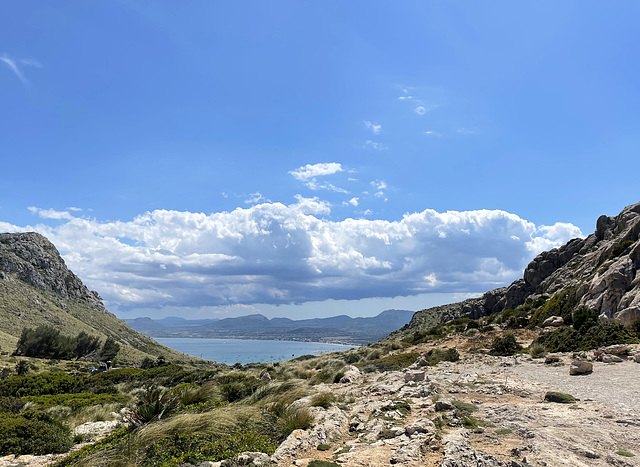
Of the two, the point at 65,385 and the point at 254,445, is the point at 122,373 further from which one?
the point at 254,445

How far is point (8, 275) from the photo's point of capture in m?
104

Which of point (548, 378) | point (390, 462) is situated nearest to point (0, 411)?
point (390, 462)

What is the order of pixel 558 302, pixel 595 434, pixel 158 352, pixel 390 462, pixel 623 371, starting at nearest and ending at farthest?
1. pixel 390 462
2. pixel 595 434
3. pixel 623 371
4. pixel 558 302
5. pixel 158 352

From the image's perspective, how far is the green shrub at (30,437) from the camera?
10.3 meters

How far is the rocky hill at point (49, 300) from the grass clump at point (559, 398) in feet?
249

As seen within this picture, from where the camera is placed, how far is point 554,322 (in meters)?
28.5

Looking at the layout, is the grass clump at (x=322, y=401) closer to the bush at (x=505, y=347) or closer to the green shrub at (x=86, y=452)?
the green shrub at (x=86, y=452)

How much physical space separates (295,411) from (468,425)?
4325 millimetres

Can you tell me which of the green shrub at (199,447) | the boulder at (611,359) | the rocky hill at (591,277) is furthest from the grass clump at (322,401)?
the rocky hill at (591,277)

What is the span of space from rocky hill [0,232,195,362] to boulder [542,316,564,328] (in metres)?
70.2

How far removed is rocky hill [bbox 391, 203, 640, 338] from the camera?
24847 millimetres

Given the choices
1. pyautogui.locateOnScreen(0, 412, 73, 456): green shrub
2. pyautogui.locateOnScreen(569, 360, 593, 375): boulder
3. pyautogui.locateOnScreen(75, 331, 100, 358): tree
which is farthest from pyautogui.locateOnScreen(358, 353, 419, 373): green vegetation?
pyautogui.locateOnScreen(75, 331, 100, 358): tree

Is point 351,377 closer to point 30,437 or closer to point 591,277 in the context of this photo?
point 30,437

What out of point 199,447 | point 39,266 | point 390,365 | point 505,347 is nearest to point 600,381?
point 505,347
